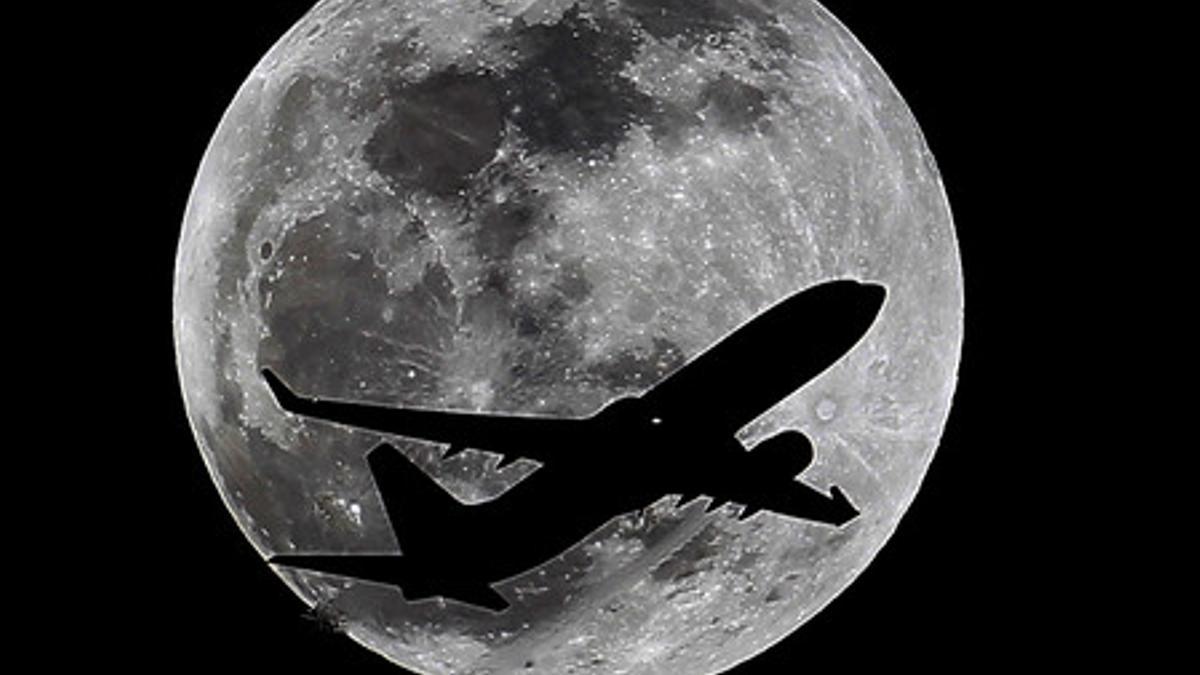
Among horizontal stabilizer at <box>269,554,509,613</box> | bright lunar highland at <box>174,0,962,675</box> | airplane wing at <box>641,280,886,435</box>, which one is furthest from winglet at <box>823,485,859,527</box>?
horizontal stabilizer at <box>269,554,509,613</box>

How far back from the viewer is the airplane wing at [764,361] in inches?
211

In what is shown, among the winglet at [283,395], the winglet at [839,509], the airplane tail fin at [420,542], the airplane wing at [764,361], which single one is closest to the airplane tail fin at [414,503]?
the airplane tail fin at [420,542]

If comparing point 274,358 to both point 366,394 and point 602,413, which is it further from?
point 602,413

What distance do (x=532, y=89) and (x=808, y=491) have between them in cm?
130

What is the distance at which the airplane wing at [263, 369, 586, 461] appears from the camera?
5348 millimetres

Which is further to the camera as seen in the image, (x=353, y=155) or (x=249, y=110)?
(x=249, y=110)

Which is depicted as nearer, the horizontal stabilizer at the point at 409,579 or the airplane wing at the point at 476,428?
the airplane wing at the point at 476,428

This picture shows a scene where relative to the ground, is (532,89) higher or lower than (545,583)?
higher

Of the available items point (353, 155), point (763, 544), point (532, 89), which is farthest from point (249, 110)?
point (763, 544)

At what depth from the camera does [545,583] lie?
5.55 meters

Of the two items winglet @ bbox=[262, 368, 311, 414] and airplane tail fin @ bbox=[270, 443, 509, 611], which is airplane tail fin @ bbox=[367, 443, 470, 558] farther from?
winglet @ bbox=[262, 368, 311, 414]

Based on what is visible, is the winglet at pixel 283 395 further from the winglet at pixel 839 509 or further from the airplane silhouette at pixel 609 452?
the winglet at pixel 839 509

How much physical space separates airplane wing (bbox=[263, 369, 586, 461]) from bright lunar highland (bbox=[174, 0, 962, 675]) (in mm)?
30

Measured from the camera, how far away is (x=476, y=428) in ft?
17.6
